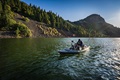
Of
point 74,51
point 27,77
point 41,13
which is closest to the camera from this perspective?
point 27,77

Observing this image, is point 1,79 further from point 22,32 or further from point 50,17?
point 50,17

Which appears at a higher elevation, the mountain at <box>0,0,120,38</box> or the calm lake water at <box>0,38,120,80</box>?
the mountain at <box>0,0,120,38</box>

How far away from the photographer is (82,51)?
31.6 meters

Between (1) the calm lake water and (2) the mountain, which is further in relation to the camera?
(2) the mountain

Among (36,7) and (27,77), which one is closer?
(27,77)

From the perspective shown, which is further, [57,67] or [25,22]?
[25,22]

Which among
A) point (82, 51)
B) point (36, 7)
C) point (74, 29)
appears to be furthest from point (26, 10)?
point (82, 51)

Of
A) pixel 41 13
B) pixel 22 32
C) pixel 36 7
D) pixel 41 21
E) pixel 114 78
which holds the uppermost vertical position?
pixel 36 7

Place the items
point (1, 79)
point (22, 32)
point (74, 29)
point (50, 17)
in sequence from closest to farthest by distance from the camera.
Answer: point (1, 79), point (22, 32), point (50, 17), point (74, 29)

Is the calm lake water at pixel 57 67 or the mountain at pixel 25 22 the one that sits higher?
the mountain at pixel 25 22

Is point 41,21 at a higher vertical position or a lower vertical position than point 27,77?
higher

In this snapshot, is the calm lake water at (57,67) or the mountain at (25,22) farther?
the mountain at (25,22)

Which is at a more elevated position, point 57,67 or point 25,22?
point 25,22

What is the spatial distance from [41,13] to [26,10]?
21663mm
